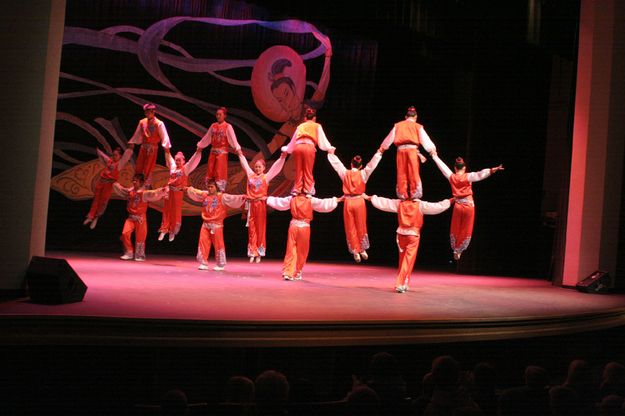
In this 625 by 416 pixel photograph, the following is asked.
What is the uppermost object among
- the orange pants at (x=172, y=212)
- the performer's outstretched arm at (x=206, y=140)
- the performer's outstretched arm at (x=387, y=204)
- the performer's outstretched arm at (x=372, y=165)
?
the performer's outstretched arm at (x=206, y=140)

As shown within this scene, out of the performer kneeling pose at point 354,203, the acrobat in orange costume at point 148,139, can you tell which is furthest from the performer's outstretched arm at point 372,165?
the acrobat in orange costume at point 148,139

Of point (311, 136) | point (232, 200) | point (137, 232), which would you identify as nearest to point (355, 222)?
point (311, 136)

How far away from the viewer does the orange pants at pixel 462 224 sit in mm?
8125

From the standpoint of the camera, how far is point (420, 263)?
1196 centimetres

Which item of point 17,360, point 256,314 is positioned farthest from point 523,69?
point 17,360

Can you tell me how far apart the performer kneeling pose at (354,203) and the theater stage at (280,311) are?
1.42 ft

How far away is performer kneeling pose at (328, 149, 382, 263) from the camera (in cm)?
771

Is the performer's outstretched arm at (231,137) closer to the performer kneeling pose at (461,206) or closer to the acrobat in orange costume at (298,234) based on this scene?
the acrobat in orange costume at (298,234)

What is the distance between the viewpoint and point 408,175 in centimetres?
684

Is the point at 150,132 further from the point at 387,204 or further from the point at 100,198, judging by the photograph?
the point at 387,204

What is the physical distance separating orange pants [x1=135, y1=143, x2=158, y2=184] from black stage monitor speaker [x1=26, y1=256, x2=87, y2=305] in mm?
4264

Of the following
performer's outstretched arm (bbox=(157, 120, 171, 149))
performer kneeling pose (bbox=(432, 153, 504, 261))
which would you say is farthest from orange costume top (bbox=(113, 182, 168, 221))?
performer kneeling pose (bbox=(432, 153, 504, 261))

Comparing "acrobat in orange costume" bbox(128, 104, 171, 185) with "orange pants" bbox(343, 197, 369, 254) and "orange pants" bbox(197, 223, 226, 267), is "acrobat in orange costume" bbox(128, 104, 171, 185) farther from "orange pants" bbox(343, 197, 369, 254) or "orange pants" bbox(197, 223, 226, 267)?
"orange pants" bbox(343, 197, 369, 254)

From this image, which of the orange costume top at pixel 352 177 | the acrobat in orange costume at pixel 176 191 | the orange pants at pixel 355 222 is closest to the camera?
the orange costume top at pixel 352 177
